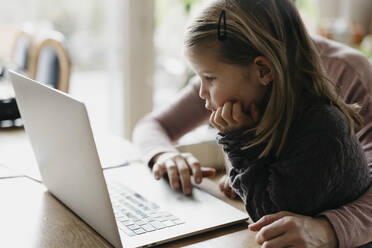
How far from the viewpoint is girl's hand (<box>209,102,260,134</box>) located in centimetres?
82

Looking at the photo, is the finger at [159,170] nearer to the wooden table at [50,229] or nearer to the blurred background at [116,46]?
the wooden table at [50,229]

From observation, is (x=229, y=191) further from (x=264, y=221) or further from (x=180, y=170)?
(x=264, y=221)

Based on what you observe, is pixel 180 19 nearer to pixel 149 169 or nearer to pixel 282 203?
pixel 149 169

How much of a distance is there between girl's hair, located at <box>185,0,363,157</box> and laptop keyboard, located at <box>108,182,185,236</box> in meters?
0.20

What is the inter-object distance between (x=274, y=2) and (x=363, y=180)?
1.19ft

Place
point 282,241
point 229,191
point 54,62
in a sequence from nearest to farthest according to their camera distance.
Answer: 1. point 282,241
2. point 229,191
3. point 54,62

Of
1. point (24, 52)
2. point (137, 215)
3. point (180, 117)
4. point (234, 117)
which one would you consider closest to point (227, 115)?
point (234, 117)

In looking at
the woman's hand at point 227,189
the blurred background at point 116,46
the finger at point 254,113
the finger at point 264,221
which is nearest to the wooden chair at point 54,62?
the blurred background at point 116,46

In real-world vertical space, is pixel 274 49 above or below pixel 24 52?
above

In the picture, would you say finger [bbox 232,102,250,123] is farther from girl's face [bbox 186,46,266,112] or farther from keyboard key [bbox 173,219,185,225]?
keyboard key [bbox 173,219,185,225]

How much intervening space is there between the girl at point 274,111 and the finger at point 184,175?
15cm

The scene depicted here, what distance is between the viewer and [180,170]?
96cm

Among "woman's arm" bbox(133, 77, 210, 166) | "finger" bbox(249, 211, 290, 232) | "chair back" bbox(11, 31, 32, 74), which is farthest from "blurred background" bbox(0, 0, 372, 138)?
"finger" bbox(249, 211, 290, 232)

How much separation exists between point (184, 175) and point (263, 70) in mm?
291
